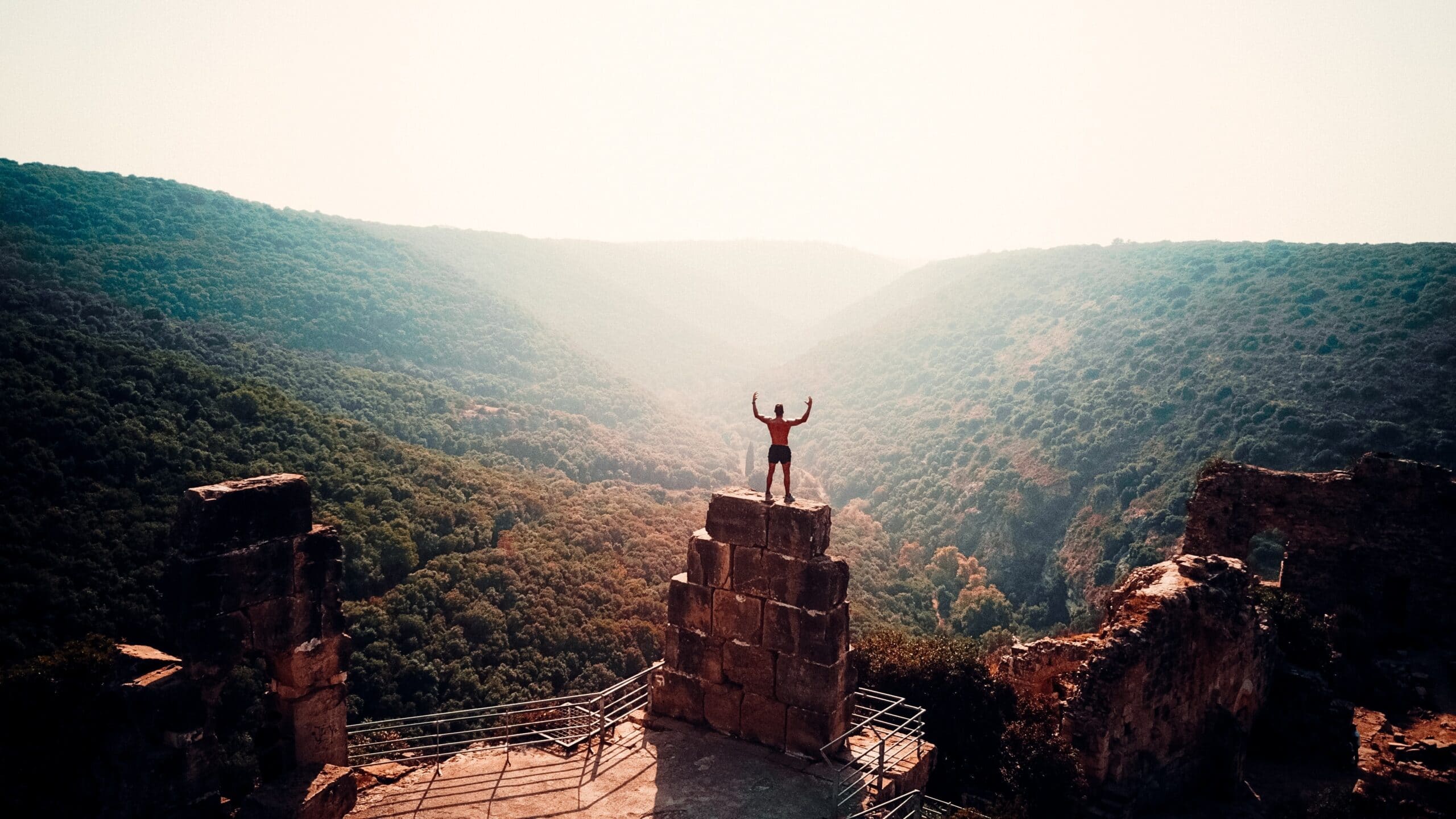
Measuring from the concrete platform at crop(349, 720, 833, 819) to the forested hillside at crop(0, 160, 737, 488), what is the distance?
41.0m

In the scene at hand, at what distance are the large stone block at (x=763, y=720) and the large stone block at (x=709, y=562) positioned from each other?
1.32 m

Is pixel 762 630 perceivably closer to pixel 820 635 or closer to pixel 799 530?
pixel 820 635

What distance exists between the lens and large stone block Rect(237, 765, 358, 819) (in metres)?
6.63

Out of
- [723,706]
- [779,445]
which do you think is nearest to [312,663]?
[723,706]

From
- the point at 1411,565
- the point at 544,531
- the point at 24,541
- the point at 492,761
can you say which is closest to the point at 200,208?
the point at 544,531

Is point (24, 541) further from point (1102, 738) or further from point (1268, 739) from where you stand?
point (1268, 739)

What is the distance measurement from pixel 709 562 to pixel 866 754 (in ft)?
8.66

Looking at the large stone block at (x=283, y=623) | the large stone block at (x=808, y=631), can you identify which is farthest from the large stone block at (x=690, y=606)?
the large stone block at (x=283, y=623)

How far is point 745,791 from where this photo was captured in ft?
25.3

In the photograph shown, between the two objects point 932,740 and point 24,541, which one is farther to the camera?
point 24,541

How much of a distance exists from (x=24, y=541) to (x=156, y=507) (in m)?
2.98

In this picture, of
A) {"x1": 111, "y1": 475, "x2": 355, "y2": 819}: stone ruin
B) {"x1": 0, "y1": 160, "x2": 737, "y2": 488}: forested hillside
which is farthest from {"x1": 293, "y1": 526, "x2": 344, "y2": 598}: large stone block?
{"x1": 0, "y1": 160, "x2": 737, "y2": 488}: forested hillside

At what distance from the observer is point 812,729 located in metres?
8.31

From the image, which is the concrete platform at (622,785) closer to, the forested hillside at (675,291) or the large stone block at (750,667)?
the large stone block at (750,667)
